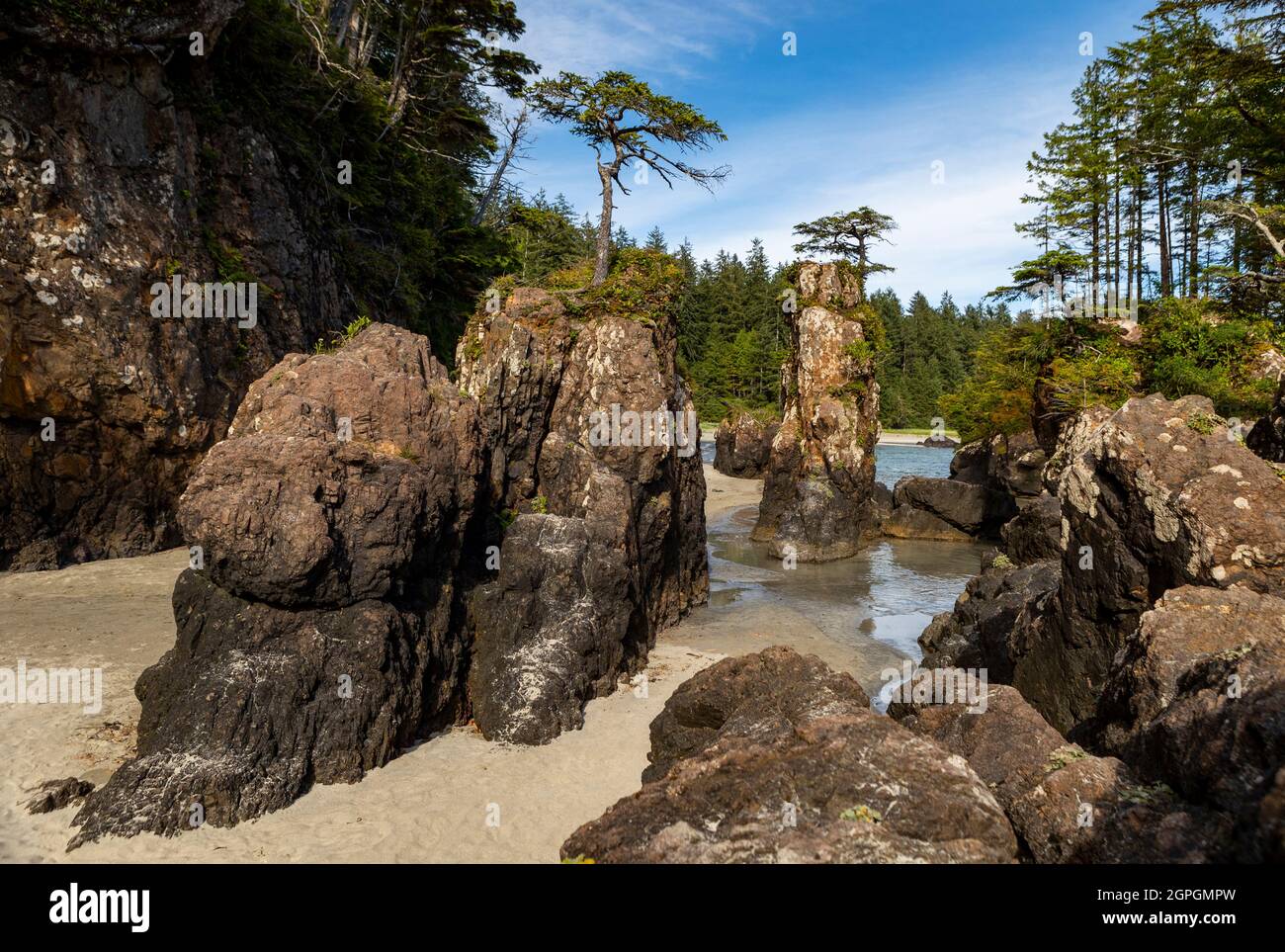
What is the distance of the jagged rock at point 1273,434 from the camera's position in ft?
37.9

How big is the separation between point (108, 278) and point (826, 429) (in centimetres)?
2462

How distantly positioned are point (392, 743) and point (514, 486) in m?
6.72

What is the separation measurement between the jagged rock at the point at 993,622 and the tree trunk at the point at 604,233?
Result: 1254cm

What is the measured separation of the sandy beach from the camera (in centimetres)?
786

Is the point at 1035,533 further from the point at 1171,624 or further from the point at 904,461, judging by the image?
the point at 904,461

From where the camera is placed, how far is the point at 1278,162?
2392 cm

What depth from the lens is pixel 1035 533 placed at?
20.2 m

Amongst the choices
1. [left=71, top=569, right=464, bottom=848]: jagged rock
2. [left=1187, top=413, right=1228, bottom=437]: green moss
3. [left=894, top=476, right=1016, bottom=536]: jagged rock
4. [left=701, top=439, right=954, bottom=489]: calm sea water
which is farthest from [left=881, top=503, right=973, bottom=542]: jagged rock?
[left=71, top=569, right=464, bottom=848]: jagged rock

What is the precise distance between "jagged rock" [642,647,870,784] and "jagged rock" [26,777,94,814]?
23.0 ft

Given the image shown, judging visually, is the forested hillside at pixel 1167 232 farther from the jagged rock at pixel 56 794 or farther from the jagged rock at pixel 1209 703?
the jagged rock at pixel 56 794

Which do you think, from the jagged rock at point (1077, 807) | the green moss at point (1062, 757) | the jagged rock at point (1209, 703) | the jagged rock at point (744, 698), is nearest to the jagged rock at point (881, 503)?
the jagged rock at point (744, 698)

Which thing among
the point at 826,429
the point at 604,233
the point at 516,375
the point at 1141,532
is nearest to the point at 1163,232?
the point at 826,429
